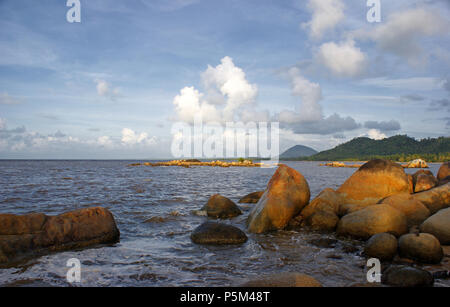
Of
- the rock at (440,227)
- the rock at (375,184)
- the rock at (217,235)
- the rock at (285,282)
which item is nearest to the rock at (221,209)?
the rock at (217,235)

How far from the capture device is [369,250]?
780 cm

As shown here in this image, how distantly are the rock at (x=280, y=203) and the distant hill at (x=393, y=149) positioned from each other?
429 ft

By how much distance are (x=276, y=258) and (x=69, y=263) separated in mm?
5425

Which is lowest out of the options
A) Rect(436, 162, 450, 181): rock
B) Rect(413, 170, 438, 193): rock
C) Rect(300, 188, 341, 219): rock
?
Rect(300, 188, 341, 219): rock

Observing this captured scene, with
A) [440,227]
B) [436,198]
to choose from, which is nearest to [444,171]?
[436,198]

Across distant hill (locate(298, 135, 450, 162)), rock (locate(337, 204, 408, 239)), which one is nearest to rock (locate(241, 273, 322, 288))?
rock (locate(337, 204, 408, 239))

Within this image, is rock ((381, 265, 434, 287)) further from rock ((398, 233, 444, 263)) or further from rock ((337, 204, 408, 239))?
rock ((337, 204, 408, 239))

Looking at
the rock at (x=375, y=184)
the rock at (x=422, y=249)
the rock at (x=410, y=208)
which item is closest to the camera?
the rock at (x=422, y=249)

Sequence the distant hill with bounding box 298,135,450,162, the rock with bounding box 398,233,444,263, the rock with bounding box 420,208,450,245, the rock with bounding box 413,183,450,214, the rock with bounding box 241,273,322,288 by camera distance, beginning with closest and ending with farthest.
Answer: the rock with bounding box 241,273,322,288 < the rock with bounding box 398,233,444,263 < the rock with bounding box 420,208,450,245 < the rock with bounding box 413,183,450,214 < the distant hill with bounding box 298,135,450,162

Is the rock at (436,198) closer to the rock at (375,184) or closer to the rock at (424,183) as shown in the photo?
the rock at (375,184)

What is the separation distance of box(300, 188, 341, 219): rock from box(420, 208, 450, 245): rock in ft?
11.1

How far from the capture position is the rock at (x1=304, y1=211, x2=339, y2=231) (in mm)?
10969

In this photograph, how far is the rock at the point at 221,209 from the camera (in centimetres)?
1402

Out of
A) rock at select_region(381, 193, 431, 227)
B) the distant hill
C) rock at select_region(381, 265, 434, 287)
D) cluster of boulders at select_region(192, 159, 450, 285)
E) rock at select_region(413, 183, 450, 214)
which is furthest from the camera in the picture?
the distant hill
